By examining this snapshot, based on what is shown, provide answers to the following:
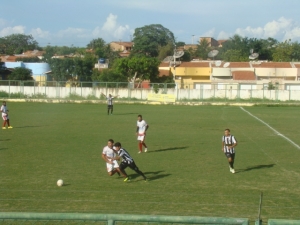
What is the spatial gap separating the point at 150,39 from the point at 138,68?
42.6 metres

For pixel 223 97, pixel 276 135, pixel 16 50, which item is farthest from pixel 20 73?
pixel 16 50

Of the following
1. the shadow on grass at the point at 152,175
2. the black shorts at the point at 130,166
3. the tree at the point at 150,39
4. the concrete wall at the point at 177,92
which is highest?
the tree at the point at 150,39

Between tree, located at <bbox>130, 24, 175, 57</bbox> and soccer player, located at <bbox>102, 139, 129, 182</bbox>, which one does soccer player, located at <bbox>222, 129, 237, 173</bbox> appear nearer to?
soccer player, located at <bbox>102, 139, 129, 182</bbox>

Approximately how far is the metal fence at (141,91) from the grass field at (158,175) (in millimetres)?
31206

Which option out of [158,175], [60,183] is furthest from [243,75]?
[60,183]

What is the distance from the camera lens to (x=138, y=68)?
73.5m

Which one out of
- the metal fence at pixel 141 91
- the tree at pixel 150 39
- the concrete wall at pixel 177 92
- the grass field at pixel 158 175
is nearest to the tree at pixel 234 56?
the tree at pixel 150 39

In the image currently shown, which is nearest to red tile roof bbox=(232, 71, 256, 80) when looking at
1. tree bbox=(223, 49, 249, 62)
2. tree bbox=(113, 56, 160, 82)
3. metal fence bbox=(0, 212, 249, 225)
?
tree bbox=(113, 56, 160, 82)

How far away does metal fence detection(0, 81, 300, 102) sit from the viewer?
6000cm

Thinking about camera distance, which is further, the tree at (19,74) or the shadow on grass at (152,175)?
the tree at (19,74)

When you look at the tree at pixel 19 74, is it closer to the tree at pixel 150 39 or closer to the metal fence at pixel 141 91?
the metal fence at pixel 141 91

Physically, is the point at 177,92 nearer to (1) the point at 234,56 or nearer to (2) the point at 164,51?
(1) the point at 234,56

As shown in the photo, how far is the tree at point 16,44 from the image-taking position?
5916 inches

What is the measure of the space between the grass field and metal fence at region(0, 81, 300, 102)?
3121 cm
